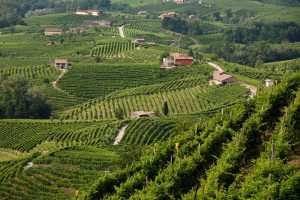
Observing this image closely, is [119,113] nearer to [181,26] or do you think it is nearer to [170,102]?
[170,102]

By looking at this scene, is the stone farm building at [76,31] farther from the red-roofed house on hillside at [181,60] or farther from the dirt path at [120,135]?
the dirt path at [120,135]

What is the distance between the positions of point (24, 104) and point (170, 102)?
70.1 ft

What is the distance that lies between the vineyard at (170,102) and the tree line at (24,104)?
4.11 metres

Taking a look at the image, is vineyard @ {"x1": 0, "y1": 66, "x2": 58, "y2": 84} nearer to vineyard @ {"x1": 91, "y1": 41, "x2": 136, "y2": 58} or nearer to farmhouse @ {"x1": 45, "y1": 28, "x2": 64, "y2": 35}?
vineyard @ {"x1": 91, "y1": 41, "x2": 136, "y2": 58}

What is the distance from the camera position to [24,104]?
7706cm

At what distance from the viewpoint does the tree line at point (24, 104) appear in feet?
251

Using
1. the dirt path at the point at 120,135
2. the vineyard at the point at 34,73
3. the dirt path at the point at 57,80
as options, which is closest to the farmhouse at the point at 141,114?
the dirt path at the point at 120,135

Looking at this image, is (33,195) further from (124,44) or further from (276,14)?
(276,14)

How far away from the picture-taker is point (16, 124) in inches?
2704

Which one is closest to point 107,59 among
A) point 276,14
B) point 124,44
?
point 124,44

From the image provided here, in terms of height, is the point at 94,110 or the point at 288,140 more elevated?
the point at 288,140

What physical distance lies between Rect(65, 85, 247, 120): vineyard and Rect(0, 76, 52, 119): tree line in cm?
411

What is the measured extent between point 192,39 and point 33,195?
4180 inches

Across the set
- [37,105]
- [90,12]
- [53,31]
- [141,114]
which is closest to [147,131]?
[141,114]
